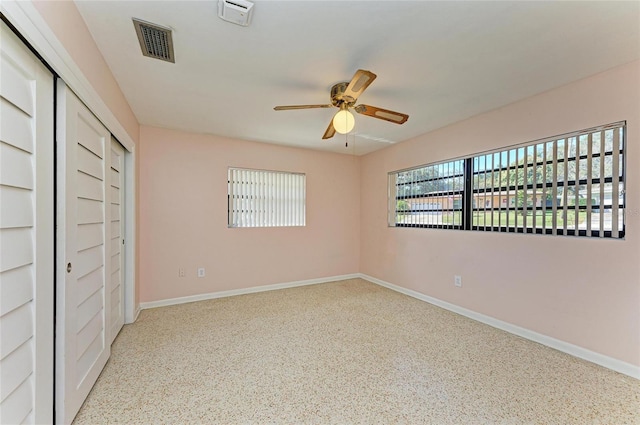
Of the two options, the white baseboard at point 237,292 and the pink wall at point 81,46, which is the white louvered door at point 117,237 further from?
the white baseboard at point 237,292

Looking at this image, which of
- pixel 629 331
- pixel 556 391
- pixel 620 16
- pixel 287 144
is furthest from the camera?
pixel 287 144

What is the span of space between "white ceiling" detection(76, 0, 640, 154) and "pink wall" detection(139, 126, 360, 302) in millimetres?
826

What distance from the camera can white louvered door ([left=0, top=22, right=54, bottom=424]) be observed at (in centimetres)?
103

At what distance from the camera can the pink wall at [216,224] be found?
11.2 feet

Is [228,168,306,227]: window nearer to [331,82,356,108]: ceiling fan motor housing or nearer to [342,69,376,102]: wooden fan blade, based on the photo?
[331,82,356,108]: ceiling fan motor housing

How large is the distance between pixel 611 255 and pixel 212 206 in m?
4.23

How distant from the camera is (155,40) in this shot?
5.67 ft

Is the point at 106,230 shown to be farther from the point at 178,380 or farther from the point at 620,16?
the point at 620,16

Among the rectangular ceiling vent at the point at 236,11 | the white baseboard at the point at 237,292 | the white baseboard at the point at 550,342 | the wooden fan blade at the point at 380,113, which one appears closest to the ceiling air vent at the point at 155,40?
the rectangular ceiling vent at the point at 236,11

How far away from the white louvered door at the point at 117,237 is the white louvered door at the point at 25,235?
3.79ft

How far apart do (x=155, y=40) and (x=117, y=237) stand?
187 centimetres

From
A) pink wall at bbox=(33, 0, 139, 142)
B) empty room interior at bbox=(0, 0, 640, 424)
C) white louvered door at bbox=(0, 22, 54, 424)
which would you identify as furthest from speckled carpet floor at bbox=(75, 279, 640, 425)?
pink wall at bbox=(33, 0, 139, 142)

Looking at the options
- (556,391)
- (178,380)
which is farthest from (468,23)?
(178,380)

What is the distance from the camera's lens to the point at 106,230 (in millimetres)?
2023
